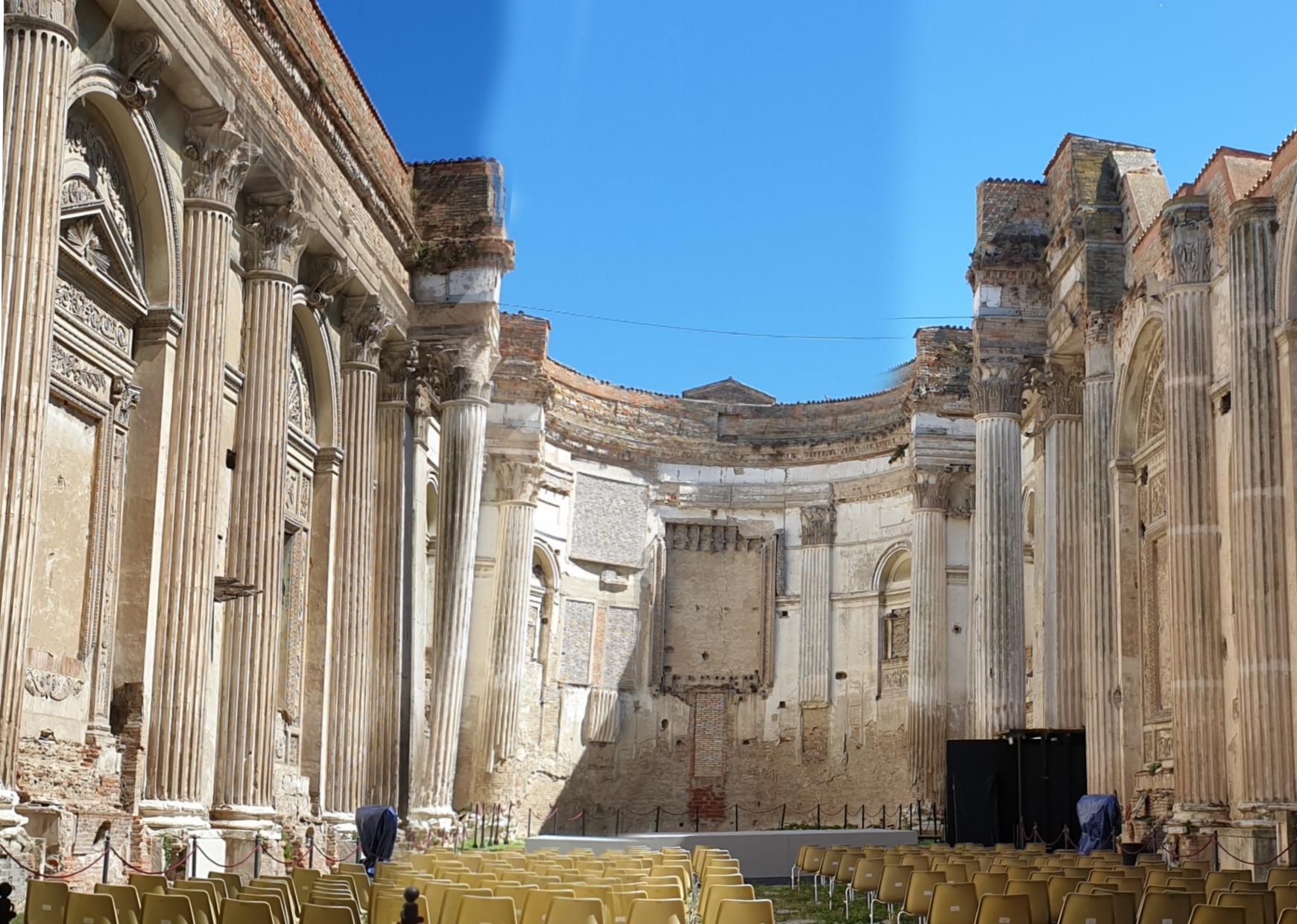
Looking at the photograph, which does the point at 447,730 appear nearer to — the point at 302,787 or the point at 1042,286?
the point at 302,787

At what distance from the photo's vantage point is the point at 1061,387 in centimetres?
2823

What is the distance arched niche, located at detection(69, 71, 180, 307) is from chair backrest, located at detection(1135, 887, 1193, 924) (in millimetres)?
12991

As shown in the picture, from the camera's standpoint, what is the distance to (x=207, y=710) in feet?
65.0

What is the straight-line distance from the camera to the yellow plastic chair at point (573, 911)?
370 inches

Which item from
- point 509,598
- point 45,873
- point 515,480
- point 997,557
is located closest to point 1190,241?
point 997,557

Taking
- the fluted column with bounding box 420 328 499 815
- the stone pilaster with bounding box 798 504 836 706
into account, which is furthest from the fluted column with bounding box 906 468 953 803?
the fluted column with bounding box 420 328 499 815

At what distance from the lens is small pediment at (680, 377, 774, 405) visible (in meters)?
45.4

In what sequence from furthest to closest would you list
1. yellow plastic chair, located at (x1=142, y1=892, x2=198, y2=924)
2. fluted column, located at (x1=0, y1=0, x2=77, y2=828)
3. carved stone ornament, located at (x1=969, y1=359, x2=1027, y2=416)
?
carved stone ornament, located at (x1=969, y1=359, x2=1027, y2=416) < fluted column, located at (x1=0, y1=0, x2=77, y2=828) < yellow plastic chair, located at (x1=142, y1=892, x2=198, y2=924)

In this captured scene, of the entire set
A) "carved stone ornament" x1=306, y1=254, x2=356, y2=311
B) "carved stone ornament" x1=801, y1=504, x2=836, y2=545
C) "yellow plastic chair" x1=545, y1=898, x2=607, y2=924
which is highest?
"carved stone ornament" x1=306, y1=254, x2=356, y2=311

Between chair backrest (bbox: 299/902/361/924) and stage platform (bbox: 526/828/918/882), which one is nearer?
chair backrest (bbox: 299/902/361/924)

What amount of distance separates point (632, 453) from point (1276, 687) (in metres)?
22.1

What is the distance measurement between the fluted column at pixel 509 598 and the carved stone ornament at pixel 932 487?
8716 millimetres

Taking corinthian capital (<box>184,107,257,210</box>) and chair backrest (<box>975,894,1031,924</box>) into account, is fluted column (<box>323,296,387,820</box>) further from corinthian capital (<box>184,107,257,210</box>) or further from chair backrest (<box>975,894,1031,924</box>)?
chair backrest (<box>975,894,1031,924</box>)

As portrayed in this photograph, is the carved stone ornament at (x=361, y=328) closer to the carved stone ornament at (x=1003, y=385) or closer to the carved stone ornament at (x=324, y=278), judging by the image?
the carved stone ornament at (x=324, y=278)
